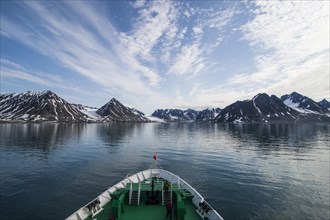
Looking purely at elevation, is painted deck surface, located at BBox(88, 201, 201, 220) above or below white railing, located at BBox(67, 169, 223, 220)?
below

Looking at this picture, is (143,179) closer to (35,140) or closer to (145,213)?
(145,213)

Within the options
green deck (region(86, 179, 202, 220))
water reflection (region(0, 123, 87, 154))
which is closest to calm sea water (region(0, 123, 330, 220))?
green deck (region(86, 179, 202, 220))

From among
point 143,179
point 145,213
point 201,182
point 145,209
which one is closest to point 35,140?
point 143,179

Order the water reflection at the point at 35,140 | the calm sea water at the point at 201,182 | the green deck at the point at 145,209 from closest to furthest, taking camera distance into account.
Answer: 1. the green deck at the point at 145,209
2. the calm sea water at the point at 201,182
3. the water reflection at the point at 35,140

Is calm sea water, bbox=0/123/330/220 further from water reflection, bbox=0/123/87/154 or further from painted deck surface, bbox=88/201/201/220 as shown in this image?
water reflection, bbox=0/123/87/154

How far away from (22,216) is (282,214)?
3156cm

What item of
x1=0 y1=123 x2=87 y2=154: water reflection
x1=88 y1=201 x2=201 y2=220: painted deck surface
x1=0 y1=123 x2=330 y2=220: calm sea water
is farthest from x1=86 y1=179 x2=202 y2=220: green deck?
x1=0 y1=123 x2=87 y2=154: water reflection

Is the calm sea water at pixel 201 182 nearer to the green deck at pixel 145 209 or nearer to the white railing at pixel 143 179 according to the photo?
the white railing at pixel 143 179

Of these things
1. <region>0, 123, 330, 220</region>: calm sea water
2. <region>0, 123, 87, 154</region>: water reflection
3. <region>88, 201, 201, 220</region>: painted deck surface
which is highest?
<region>0, 123, 87, 154</region>: water reflection

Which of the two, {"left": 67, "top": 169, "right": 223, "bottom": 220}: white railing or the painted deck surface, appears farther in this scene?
the painted deck surface

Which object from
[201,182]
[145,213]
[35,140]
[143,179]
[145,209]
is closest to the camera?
[145,213]

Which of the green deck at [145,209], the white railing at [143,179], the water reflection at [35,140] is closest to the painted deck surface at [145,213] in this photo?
the green deck at [145,209]

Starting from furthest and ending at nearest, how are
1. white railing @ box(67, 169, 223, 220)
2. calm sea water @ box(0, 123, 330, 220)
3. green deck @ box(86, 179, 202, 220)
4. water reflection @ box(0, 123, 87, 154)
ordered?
water reflection @ box(0, 123, 87, 154), calm sea water @ box(0, 123, 330, 220), green deck @ box(86, 179, 202, 220), white railing @ box(67, 169, 223, 220)

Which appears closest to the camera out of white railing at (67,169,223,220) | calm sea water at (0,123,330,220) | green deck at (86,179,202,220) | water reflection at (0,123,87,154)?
white railing at (67,169,223,220)
